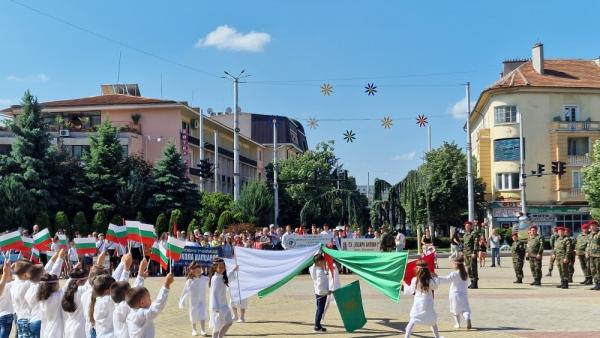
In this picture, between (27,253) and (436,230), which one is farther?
(436,230)

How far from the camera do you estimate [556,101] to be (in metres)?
61.0

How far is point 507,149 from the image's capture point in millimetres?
60844

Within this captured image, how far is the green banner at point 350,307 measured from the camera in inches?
540

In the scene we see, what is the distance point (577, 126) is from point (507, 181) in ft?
24.1

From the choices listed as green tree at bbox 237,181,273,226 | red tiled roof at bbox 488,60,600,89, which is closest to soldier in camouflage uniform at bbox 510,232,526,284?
green tree at bbox 237,181,273,226

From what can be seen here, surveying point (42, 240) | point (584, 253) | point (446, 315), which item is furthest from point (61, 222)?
point (446, 315)

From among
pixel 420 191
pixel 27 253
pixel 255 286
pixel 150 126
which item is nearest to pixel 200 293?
pixel 255 286

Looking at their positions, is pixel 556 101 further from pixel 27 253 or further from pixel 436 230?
pixel 27 253

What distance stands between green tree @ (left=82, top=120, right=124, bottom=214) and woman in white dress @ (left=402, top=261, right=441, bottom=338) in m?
35.2

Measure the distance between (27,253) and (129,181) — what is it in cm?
2317

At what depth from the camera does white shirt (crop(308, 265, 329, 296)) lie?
13828 millimetres

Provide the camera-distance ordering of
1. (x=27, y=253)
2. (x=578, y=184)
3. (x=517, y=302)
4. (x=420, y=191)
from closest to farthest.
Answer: (x=517, y=302)
(x=27, y=253)
(x=420, y=191)
(x=578, y=184)

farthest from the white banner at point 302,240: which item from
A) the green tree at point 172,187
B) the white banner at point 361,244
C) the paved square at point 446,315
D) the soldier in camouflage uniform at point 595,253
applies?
the green tree at point 172,187

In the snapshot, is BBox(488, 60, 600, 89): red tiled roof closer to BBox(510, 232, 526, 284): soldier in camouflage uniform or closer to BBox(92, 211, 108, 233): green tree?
BBox(92, 211, 108, 233): green tree
